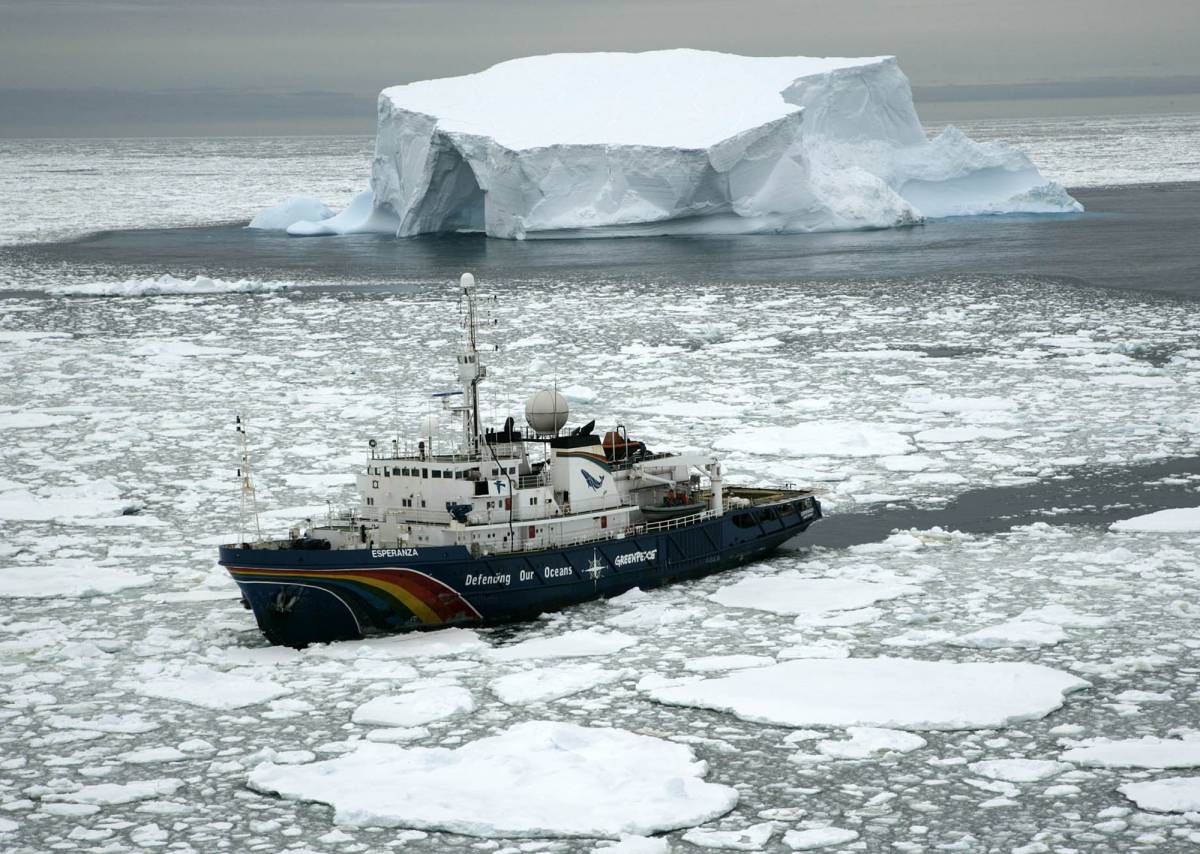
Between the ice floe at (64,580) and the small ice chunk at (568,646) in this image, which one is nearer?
the small ice chunk at (568,646)

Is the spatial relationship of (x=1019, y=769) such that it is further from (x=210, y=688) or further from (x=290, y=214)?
(x=290, y=214)

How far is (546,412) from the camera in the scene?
60.1 ft

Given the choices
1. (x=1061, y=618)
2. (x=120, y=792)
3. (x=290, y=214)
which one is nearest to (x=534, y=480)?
(x=1061, y=618)

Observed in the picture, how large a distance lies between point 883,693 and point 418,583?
5254mm

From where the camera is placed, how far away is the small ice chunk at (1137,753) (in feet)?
38.1

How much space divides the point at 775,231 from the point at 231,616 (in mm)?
45818

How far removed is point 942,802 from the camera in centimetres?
1101

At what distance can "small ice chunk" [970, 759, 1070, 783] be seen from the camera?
1143cm

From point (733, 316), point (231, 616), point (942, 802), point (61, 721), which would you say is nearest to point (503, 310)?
point (733, 316)

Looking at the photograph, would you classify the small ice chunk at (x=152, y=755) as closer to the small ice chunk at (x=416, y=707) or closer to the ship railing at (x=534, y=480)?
the small ice chunk at (x=416, y=707)

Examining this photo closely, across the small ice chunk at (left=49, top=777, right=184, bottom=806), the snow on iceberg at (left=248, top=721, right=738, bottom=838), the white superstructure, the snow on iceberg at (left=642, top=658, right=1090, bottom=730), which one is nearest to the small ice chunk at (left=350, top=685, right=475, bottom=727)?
the snow on iceberg at (left=248, top=721, right=738, bottom=838)

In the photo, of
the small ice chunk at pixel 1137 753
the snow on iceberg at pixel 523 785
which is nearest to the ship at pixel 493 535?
the snow on iceberg at pixel 523 785

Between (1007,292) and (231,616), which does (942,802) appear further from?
(1007,292)

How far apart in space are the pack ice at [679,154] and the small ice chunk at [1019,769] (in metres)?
41.7
